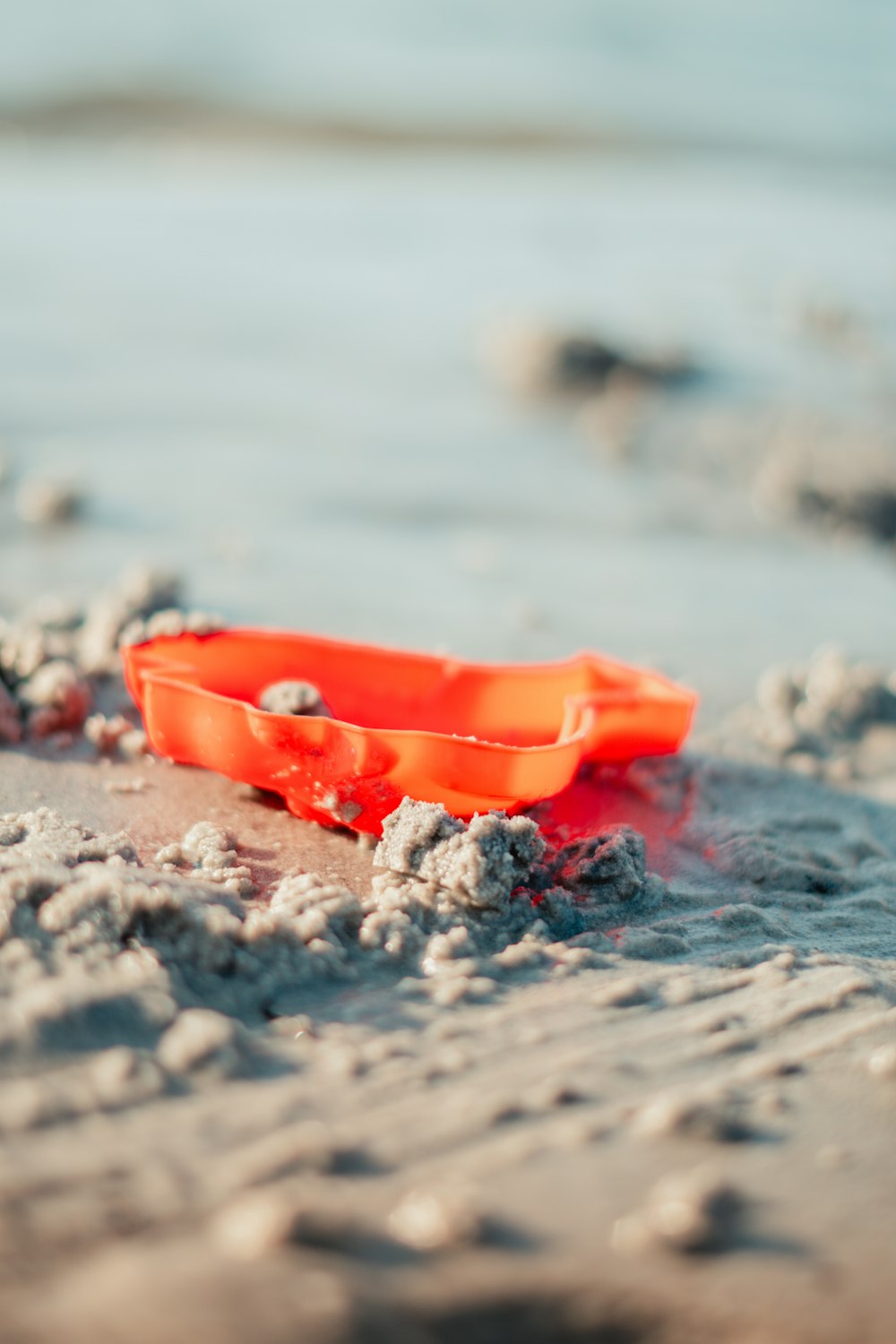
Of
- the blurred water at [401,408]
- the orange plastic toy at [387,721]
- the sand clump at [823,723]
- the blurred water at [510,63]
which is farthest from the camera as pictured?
the blurred water at [510,63]

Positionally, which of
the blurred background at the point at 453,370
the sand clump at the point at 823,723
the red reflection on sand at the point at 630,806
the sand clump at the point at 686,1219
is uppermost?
the blurred background at the point at 453,370

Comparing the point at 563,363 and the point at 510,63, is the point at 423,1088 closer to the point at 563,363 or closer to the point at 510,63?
the point at 563,363

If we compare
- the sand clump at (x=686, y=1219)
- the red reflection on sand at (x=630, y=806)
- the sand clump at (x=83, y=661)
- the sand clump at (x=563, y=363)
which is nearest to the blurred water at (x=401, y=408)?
the sand clump at (x=563, y=363)

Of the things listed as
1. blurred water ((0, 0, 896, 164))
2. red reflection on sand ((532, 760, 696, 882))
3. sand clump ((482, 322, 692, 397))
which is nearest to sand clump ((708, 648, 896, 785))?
red reflection on sand ((532, 760, 696, 882))

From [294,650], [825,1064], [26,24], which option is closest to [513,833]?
[825,1064]

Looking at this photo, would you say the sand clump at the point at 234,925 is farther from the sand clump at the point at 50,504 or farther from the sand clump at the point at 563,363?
the sand clump at the point at 563,363

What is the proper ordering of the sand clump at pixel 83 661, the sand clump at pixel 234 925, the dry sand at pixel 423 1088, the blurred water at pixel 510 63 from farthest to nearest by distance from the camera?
1. the blurred water at pixel 510 63
2. the sand clump at pixel 83 661
3. the sand clump at pixel 234 925
4. the dry sand at pixel 423 1088

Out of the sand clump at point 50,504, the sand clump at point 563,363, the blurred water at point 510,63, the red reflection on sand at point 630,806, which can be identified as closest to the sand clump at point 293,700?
the red reflection on sand at point 630,806

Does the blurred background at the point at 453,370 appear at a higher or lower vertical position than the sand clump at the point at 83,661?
higher

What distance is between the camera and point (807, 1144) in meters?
1.21

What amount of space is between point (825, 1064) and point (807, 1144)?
0.46ft

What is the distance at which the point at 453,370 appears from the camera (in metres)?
4.08

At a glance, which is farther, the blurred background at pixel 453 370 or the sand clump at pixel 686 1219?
the blurred background at pixel 453 370

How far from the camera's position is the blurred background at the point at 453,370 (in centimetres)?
276
